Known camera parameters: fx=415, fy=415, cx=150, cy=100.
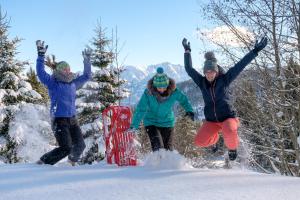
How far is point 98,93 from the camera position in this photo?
23.5m

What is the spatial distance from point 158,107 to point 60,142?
162 cm

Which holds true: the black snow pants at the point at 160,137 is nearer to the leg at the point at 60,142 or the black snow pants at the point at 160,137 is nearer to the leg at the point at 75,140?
the leg at the point at 75,140

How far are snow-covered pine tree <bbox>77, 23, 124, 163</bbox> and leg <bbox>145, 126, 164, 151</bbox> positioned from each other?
1573cm

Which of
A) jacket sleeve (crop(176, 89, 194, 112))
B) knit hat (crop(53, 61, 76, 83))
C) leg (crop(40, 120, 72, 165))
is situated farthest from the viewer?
knit hat (crop(53, 61, 76, 83))

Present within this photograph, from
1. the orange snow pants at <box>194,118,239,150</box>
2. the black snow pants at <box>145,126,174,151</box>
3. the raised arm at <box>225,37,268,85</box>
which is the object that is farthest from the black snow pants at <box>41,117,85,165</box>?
the raised arm at <box>225,37,268,85</box>

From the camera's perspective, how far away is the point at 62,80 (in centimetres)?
653

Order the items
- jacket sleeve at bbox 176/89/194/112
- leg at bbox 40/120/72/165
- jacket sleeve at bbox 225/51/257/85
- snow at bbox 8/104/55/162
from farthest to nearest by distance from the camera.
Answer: snow at bbox 8/104/55/162, leg at bbox 40/120/72/165, jacket sleeve at bbox 176/89/194/112, jacket sleeve at bbox 225/51/257/85

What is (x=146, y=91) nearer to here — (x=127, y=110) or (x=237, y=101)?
(x=127, y=110)

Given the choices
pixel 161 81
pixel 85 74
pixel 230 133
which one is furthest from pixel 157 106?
pixel 85 74

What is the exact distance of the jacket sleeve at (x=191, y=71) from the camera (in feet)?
19.8

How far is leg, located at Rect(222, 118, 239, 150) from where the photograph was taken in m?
5.68

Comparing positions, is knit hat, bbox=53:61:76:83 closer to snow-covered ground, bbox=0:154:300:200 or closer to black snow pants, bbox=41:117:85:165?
black snow pants, bbox=41:117:85:165

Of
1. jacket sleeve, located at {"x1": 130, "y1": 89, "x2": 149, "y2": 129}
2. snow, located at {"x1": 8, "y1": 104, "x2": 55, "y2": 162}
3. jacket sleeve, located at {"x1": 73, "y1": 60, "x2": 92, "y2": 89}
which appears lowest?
snow, located at {"x1": 8, "y1": 104, "x2": 55, "y2": 162}

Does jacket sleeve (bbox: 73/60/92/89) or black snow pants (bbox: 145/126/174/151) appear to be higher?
jacket sleeve (bbox: 73/60/92/89)
